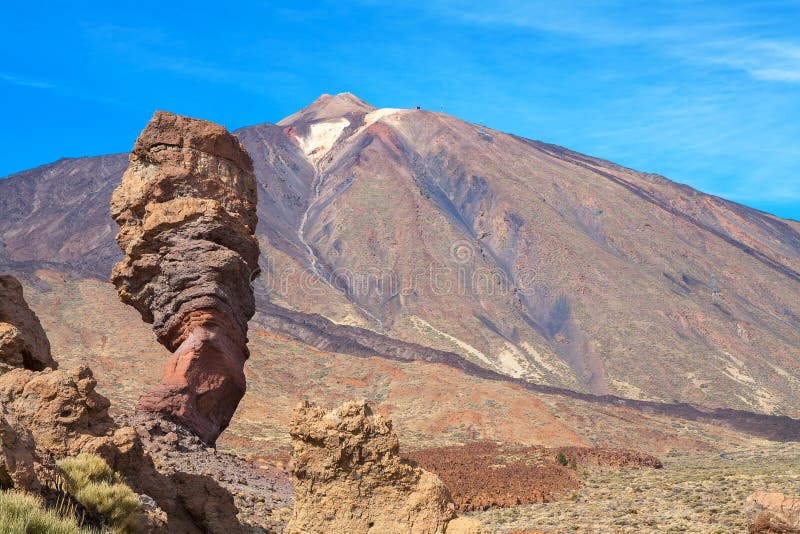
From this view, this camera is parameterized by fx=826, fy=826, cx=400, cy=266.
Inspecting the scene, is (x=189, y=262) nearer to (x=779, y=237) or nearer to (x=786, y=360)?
(x=786, y=360)

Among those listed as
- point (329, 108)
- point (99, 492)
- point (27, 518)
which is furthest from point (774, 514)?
point (329, 108)

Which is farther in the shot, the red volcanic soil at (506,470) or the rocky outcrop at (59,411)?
the red volcanic soil at (506,470)

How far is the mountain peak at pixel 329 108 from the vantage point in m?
150

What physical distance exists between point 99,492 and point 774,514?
26.4 feet

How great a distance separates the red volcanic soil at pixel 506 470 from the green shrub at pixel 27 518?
13737 millimetres

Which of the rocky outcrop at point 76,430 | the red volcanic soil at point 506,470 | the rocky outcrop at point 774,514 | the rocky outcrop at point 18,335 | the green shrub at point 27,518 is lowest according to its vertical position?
the green shrub at point 27,518

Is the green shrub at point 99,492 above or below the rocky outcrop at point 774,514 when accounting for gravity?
below

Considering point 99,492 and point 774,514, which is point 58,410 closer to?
point 99,492

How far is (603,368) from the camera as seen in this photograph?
75.9 meters

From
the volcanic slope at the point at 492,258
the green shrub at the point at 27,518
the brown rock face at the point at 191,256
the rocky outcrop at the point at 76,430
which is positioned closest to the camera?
the green shrub at the point at 27,518

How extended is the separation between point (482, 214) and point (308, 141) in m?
40.0

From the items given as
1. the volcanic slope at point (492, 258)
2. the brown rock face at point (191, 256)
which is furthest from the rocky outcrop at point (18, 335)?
the volcanic slope at point (492, 258)

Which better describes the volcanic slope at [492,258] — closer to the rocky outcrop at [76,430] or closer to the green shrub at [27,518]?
the rocky outcrop at [76,430]

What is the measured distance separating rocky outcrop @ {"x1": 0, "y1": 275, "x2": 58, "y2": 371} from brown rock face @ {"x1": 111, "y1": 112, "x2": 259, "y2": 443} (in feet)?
14.3
